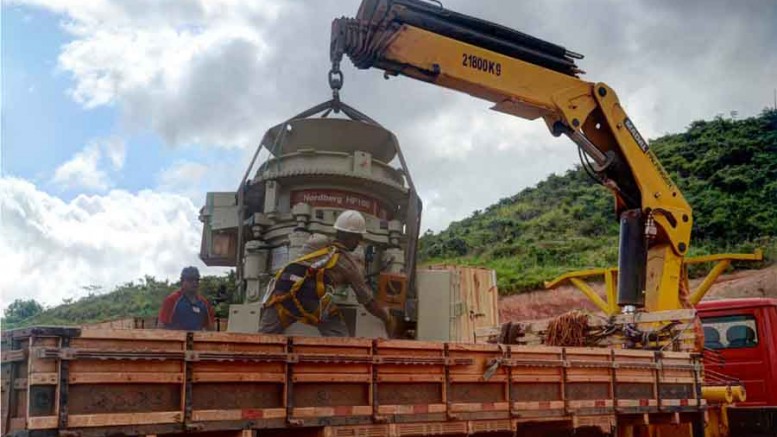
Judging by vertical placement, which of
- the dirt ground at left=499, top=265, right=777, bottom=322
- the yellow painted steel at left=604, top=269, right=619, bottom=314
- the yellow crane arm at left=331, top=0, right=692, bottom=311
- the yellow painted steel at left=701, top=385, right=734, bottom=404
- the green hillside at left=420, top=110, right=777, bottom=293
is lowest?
the yellow painted steel at left=701, top=385, right=734, bottom=404

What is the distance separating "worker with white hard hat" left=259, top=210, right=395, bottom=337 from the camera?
5793mm

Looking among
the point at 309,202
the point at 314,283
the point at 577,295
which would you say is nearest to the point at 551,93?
the point at 309,202

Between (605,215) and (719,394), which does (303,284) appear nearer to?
(719,394)

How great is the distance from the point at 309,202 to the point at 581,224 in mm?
25314

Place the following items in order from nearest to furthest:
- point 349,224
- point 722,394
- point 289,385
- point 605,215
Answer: point 289,385
point 349,224
point 722,394
point 605,215

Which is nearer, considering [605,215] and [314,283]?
[314,283]

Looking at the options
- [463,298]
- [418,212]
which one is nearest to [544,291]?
[463,298]

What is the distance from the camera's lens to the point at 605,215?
110 ft

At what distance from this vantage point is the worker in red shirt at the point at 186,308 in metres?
7.55

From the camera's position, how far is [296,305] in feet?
19.1

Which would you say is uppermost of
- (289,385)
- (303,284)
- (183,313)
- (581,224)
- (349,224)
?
(581,224)

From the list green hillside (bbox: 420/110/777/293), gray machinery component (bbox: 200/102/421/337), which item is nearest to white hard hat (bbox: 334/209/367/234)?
gray machinery component (bbox: 200/102/421/337)

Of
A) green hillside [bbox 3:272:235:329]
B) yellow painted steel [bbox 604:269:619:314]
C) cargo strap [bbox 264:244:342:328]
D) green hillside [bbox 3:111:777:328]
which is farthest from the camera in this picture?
green hillside [bbox 3:111:777:328]

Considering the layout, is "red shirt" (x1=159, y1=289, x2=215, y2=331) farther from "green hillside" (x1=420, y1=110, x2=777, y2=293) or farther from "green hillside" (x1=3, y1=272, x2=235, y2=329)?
"green hillside" (x1=420, y1=110, x2=777, y2=293)
